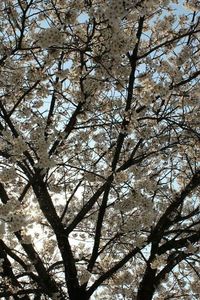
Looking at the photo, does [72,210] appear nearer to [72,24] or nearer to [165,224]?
[165,224]

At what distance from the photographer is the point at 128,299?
1011 centimetres

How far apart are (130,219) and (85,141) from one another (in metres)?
2.17

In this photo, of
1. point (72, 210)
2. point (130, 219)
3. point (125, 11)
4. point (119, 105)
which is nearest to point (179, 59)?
point (119, 105)

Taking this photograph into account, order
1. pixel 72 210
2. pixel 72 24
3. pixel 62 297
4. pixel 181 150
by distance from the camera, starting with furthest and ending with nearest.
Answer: pixel 72 210, pixel 181 150, pixel 62 297, pixel 72 24

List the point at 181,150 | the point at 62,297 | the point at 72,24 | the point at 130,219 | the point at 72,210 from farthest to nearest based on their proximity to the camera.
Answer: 1. the point at 72,210
2. the point at 181,150
3. the point at 62,297
4. the point at 130,219
5. the point at 72,24

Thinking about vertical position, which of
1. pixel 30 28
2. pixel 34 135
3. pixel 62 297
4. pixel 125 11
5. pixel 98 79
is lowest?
pixel 62 297

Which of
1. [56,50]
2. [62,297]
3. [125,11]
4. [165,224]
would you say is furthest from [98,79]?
[62,297]

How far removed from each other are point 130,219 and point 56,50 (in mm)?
2610

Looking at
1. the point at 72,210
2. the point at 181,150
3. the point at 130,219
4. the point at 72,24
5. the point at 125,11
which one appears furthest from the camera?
the point at 72,210

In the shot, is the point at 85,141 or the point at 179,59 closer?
the point at 179,59

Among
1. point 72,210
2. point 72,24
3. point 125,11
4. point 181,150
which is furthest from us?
point 72,210

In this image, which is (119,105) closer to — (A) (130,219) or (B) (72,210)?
(A) (130,219)

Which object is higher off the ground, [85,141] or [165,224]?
[85,141]

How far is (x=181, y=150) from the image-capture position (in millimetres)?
7637
